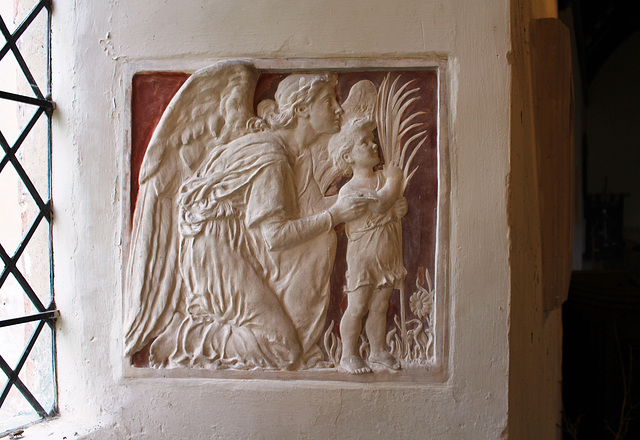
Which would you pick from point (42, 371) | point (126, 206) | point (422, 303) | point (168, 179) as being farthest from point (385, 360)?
point (42, 371)

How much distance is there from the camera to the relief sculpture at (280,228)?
2.26m

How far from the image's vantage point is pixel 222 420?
2303 mm

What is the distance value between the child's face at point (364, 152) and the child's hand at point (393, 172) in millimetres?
57

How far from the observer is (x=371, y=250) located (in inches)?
88.5

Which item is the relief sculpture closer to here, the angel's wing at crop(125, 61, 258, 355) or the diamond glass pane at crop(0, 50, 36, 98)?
the angel's wing at crop(125, 61, 258, 355)

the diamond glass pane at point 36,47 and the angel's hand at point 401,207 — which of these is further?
the diamond glass pane at point 36,47

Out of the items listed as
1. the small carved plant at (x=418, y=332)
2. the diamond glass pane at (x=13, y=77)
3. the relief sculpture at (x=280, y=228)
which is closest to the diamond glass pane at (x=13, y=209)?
the diamond glass pane at (x=13, y=77)

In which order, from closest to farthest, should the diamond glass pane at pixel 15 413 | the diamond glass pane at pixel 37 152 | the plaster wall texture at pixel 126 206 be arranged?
the plaster wall texture at pixel 126 206 < the diamond glass pane at pixel 15 413 < the diamond glass pane at pixel 37 152

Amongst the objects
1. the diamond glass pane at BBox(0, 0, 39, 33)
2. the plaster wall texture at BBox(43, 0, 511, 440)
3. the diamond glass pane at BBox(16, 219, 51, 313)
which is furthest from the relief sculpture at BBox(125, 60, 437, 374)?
the diamond glass pane at BBox(0, 0, 39, 33)

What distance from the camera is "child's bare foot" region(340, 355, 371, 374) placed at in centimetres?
225

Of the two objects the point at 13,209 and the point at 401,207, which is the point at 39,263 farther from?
the point at 401,207

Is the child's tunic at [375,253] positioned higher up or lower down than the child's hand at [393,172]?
lower down

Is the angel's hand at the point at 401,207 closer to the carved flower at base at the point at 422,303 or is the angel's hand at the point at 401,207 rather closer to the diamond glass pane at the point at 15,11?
the carved flower at base at the point at 422,303

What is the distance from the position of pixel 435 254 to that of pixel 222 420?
4.22 ft
